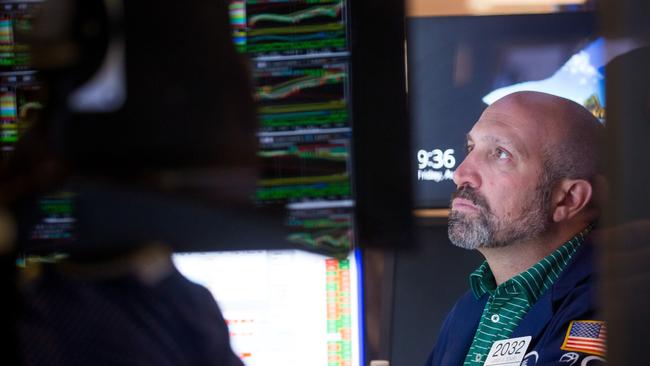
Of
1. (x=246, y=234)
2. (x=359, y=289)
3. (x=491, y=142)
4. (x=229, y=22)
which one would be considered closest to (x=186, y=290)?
(x=246, y=234)

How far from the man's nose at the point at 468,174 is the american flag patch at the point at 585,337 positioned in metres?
0.31

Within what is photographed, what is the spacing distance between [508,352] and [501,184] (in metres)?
0.29

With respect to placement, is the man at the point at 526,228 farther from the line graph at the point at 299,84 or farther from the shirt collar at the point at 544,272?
the line graph at the point at 299,84

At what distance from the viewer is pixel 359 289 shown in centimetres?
150

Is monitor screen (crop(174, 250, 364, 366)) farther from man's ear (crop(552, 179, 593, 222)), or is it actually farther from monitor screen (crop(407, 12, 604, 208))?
man's ear (crop(552, 179, 593, 222))

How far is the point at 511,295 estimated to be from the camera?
57.6 inches

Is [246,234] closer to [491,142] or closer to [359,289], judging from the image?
[359,289]

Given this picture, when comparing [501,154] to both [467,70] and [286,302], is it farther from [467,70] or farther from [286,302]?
[286,302]

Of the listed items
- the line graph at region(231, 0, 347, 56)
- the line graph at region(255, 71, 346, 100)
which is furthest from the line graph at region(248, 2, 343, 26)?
the line graph at region(255, 71, 346, 100)

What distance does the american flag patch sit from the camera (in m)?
1.29

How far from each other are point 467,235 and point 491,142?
0.17 meters

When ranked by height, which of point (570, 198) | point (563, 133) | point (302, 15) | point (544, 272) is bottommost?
point (544, 272)

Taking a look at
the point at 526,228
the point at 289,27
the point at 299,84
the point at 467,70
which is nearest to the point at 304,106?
the point at 299,84

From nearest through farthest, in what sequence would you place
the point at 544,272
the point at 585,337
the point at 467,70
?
the point at 585,337, the point at 544,272, the point at 467,70
